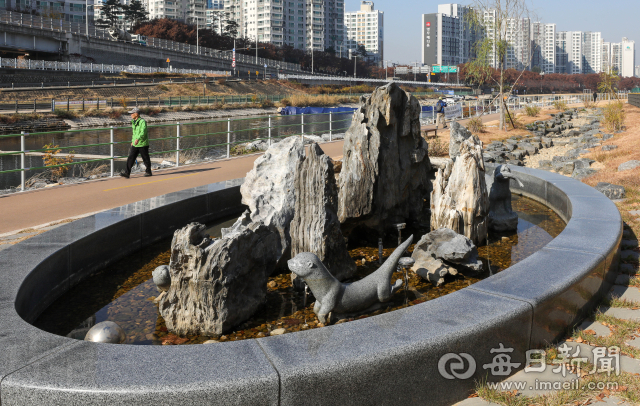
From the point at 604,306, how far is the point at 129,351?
12.9 feet

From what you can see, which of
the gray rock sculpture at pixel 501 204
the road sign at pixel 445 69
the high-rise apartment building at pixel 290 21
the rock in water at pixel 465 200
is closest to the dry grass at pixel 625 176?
the gray rock sculpture at pixel 501 204

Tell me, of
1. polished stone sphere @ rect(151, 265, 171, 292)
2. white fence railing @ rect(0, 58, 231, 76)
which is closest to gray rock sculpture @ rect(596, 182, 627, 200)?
polished stone sphere @ rect(151, 265, 171, 292)

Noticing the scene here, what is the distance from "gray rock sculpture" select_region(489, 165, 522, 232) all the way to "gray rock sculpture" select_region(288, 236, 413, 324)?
317 centimetres

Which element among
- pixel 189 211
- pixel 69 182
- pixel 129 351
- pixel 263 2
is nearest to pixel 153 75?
pixel 69 182

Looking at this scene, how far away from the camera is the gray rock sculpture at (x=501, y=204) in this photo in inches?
304

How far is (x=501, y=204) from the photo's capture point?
7949 mm

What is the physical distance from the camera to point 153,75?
70.9m

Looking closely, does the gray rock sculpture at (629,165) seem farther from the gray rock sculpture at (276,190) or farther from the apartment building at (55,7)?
the apartment building at (55,7)

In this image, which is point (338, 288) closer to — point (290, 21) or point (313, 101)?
point (313, 101)

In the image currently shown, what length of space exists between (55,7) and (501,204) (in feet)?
368

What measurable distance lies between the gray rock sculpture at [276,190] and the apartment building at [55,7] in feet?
266

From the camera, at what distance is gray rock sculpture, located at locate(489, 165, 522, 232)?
7.72m

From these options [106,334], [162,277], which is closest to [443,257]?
[162,277]

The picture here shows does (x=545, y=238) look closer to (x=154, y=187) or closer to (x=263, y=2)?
(x=154, y=187)
